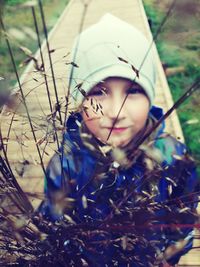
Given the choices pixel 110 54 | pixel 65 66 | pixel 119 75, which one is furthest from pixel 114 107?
pixel 65 66

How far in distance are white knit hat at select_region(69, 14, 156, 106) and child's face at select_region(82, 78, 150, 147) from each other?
0.14 ft

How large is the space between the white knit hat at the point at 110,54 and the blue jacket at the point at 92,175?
198mm

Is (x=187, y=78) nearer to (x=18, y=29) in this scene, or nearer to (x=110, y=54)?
(x=110, y=54)

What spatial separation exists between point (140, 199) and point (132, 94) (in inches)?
32.3

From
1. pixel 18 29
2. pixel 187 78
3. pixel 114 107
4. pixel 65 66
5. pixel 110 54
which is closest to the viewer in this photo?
pixel 18 29

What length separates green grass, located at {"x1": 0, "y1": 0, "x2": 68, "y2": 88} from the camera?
0.99 m

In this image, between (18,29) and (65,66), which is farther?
(65,66)

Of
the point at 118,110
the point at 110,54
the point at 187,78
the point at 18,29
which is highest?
the point at 18,29

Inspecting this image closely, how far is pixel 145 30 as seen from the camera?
5.26m

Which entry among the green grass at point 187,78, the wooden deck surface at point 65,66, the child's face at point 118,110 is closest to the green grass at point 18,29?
the wooden deck surface at point 65,66

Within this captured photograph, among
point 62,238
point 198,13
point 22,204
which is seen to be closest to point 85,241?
point 62,238

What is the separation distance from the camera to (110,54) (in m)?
1.80

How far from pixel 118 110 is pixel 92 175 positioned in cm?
61

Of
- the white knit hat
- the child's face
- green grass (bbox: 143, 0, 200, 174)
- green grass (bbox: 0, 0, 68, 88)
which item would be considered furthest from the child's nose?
green grass (bbox: 143, 0, 200, 174)
